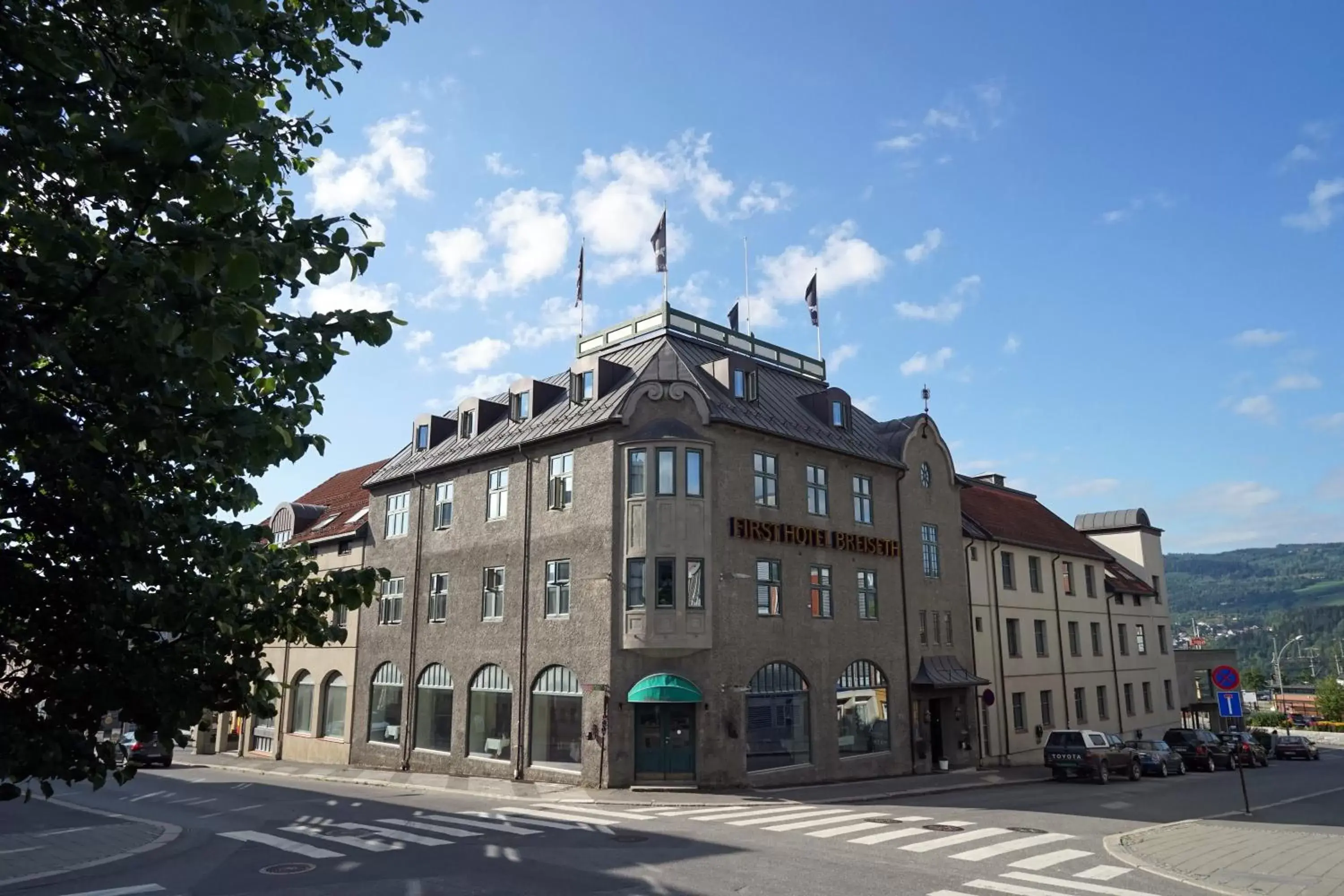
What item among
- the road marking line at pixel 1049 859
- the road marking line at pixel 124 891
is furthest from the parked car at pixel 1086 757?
the road marking line at pixel 124 891

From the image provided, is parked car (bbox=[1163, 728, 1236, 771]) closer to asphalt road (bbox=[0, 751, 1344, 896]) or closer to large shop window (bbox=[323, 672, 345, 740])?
asphalt road (bbox=[0, 751, 1344, 896])

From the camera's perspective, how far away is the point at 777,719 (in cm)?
2827

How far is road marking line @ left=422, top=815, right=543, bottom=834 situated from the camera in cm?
1806

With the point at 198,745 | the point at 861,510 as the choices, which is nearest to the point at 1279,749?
the point at 861,510

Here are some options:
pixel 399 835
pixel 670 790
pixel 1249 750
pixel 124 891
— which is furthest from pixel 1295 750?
pixel 124 891

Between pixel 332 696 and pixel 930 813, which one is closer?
pixel 930 813

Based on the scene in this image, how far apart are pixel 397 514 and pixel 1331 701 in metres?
101

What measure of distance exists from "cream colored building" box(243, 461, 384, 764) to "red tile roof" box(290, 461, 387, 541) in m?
0.08

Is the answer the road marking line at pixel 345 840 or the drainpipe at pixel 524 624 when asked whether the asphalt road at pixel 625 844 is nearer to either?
the road marking line at pixel 345 840

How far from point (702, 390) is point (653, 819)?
43.5 ft

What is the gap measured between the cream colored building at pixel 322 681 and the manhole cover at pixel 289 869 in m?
20.1

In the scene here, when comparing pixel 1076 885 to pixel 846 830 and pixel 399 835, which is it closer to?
pixel 846 830

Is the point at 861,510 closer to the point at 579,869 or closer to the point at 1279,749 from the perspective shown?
the point at 579,869

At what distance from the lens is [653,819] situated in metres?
20.0
